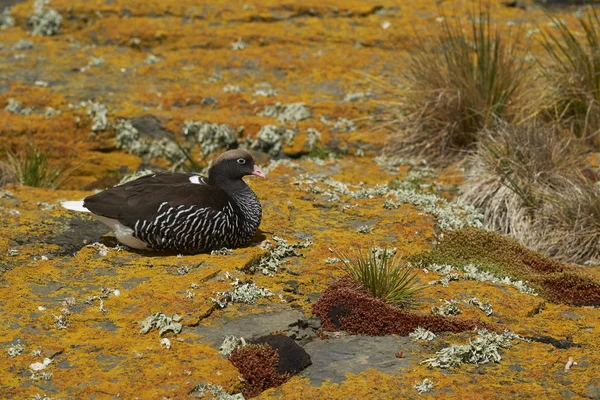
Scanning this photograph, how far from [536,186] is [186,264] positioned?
176 inches

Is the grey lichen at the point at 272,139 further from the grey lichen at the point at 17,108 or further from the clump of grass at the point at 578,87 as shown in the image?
the clump of grass at the point at 578,87

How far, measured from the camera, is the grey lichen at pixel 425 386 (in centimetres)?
→ 550

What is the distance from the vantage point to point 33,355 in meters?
5.84

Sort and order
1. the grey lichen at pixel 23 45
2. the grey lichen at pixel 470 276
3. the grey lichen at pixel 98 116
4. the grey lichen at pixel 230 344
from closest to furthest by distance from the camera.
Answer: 1. the grey lichen at pixel 230 344
2. the grey lichen at pixel 470 276
3. the grey lichen at pixel 98 116
4. the grey lichen at pixel 23 45

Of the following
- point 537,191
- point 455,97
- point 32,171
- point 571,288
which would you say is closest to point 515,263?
point 571,288

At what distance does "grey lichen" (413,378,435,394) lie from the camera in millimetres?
5504

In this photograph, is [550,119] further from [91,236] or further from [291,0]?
[91,236]

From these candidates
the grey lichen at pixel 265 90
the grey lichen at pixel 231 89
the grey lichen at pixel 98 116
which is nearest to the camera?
the grey lichen at pixel 98 116

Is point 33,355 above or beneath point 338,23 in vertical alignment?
beneath

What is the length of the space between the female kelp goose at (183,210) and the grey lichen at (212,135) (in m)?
3.36

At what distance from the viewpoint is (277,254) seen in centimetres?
775

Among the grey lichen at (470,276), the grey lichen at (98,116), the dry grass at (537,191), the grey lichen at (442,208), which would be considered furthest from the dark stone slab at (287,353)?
the grey lichen at (98,116)

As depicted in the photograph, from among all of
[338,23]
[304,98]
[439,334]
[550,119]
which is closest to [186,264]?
[439,334]

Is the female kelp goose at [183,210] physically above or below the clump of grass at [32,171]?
above
